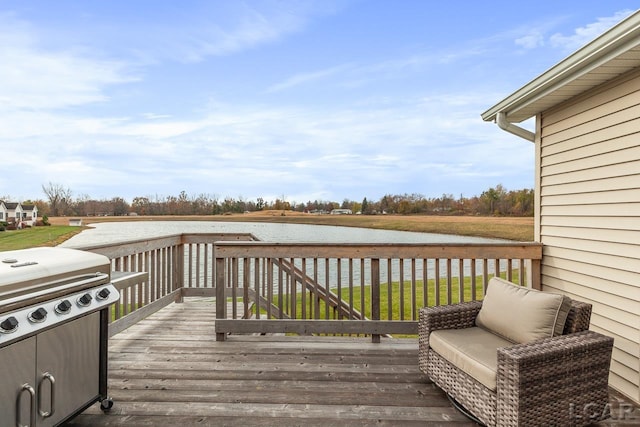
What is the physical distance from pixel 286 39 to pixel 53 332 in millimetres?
8600

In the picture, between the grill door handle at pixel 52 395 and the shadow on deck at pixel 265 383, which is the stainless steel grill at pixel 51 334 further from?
the shadow on deck at pixel 265 383

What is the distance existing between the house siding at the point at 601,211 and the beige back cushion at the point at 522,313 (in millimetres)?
893

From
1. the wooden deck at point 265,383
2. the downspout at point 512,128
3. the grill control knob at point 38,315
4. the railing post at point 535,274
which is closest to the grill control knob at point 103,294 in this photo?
the grill control knob at point 38,315

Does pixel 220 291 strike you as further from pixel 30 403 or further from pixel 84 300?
pixel 30 403

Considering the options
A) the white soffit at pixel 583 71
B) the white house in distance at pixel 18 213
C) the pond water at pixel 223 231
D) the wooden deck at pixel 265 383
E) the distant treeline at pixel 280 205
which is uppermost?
the white soffit at pixel 583 71

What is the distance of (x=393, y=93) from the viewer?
9.77m

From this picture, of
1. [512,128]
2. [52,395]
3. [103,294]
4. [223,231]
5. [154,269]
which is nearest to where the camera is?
[52,395]

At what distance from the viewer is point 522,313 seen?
7.64 ft

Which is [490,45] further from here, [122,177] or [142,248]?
[122,177]

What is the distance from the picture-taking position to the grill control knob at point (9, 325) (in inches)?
60.5

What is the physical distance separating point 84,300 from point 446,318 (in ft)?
7.74

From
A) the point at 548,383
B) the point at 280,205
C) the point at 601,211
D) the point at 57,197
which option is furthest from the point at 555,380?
the point at 280,205

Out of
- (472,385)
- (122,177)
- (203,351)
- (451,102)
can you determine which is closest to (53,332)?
(203,351)

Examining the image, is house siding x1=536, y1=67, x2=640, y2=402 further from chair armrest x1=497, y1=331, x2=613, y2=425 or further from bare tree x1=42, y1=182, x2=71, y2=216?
bare tree x1=42, y1=182, x2=71, y2=216
